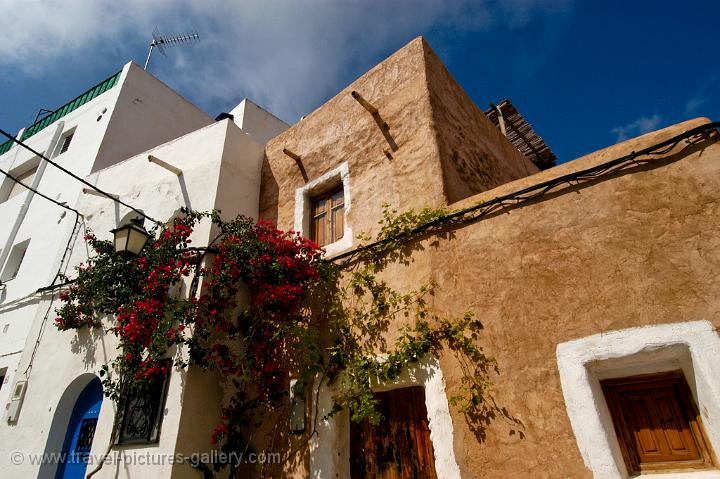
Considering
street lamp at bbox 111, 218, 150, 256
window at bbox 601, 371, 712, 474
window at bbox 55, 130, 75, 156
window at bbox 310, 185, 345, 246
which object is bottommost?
window at bbox 601, 371, 712, 474

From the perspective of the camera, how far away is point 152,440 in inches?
199

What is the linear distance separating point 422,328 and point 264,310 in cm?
209

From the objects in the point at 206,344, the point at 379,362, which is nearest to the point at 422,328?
the point at 379,362

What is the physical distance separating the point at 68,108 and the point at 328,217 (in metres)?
11.0

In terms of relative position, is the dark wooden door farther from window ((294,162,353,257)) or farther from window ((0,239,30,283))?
window ((0,239,30,283))

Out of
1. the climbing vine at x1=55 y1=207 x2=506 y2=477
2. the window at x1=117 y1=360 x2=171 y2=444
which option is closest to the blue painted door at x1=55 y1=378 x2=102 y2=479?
the climbing vine at x1=55 y1=207 x2=506 y2=477

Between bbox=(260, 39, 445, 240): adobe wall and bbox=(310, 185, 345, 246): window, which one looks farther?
bbox=(310, 185, 345, 246): window

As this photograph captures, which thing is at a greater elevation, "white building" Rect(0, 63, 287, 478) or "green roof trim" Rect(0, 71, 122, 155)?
"green roof trim" Rect(0, 71, 122, 155)

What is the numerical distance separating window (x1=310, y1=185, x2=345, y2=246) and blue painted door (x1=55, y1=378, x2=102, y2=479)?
4024 mm

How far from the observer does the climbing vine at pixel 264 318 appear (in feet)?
15.6

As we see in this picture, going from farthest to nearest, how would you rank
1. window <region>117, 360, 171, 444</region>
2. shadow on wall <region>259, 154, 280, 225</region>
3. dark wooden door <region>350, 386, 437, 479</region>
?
shadow on wall <region>259, 154, 280, 225</region> → window <region>117, 360, 171, 444</region> → dark wooden door <region>350, 386, 437, 479</region>

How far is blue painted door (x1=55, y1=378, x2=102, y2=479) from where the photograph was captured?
6105 millimetres

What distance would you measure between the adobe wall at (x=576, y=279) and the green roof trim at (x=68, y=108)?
Answer: 11.8 m

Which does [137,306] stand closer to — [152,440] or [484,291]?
[152,440]
